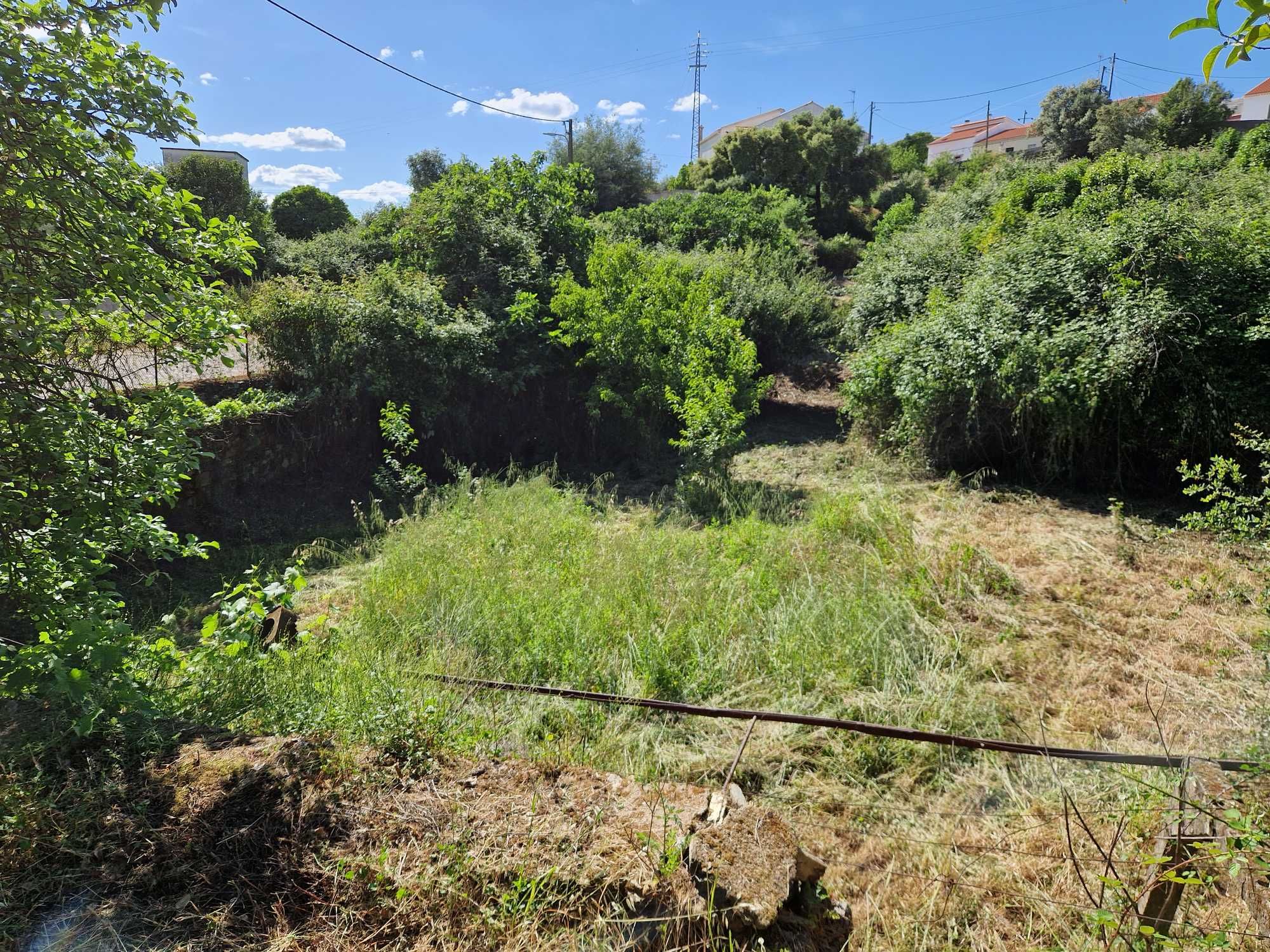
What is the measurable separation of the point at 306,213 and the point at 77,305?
2110 cm

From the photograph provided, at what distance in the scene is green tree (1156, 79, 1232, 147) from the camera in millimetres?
21016

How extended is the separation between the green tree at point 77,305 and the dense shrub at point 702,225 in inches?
499

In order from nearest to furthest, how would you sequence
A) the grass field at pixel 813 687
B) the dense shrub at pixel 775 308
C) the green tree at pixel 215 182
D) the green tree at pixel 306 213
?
the grass field at pixel 813 687 → the dense shrub at pixel 775 308 → the green tree at pixel 215 182 → the green tree at pixel 306 213

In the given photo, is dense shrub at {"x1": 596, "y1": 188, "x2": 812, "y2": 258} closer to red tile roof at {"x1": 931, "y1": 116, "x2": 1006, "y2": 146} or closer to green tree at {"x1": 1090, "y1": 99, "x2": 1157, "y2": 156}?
green tree at {"x1": 1090, "y1": 99, "x2": 1157, "y2": 156}

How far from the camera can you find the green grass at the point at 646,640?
3076 millimetres

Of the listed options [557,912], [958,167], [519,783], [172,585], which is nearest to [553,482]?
[172,585]

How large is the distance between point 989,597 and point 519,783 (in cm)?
372

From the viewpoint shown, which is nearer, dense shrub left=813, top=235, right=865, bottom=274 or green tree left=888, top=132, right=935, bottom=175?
dense shrub left=813, top=235, right=865, bottom=274

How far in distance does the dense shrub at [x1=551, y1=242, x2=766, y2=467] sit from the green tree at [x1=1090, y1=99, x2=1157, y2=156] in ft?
66.1

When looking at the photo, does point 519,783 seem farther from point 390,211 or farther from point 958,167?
point 958,167

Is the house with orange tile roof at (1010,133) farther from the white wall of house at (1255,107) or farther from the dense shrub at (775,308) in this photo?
the dense shrub at (775,308)

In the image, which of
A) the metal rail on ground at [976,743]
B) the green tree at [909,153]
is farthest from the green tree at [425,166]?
the metal rail on ground at [976,743]

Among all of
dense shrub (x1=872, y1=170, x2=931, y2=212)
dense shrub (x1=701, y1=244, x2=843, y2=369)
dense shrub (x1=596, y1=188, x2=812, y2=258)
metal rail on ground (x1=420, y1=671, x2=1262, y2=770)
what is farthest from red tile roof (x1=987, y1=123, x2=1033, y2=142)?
metal rail on ground (x1=420, y1=671, x2=1262, y2=770)

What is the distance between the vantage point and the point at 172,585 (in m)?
6.26
